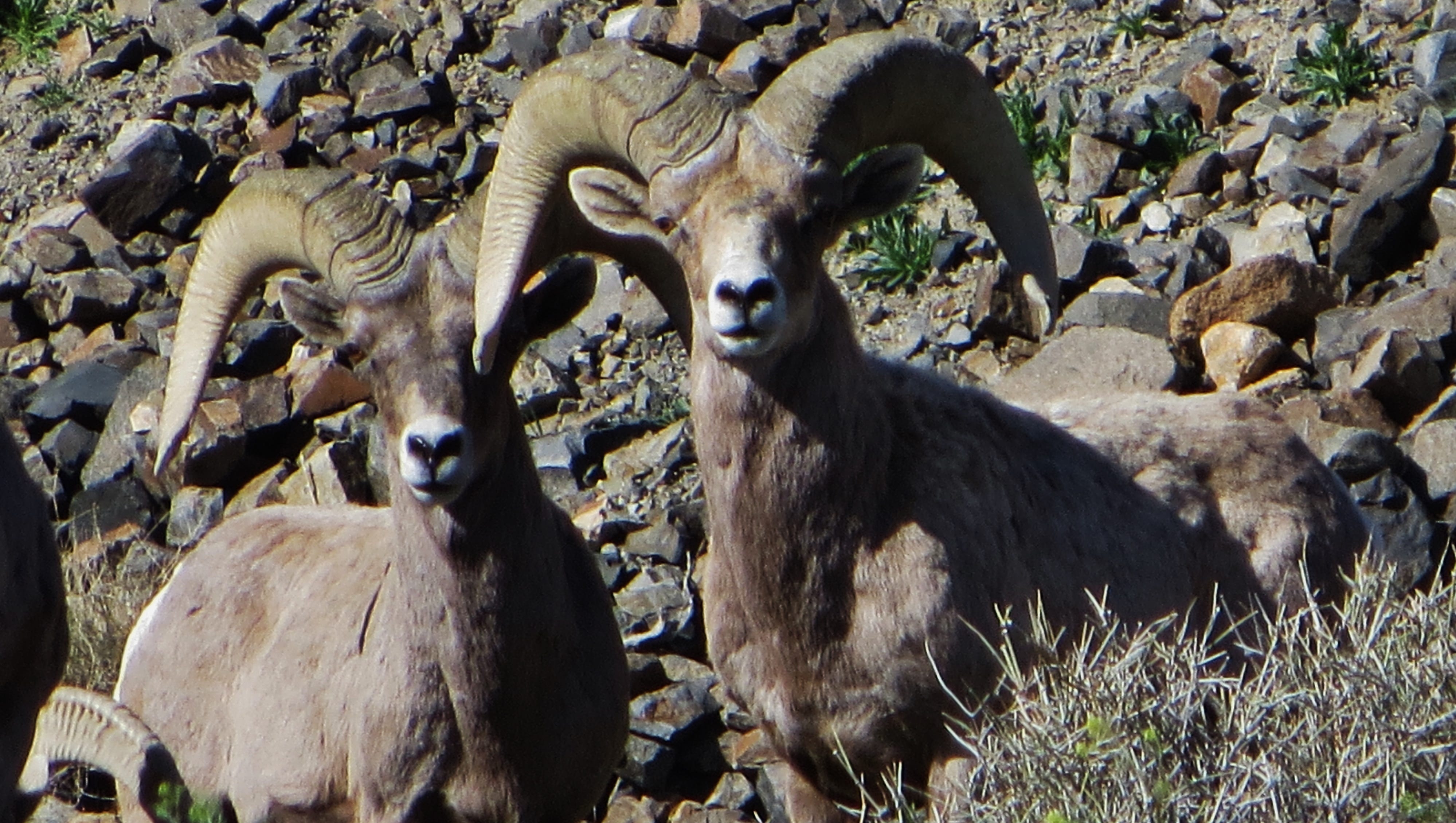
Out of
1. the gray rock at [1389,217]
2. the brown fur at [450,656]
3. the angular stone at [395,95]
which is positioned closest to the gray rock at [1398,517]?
the gray rock at [1389,217]

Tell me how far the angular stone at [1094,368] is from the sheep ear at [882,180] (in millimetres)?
2908

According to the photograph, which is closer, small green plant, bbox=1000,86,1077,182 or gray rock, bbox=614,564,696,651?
gray rock, bbox=614,564,696,651

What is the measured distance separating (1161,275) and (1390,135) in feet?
5.66

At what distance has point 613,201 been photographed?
6426mm

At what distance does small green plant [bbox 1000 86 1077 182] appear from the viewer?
1127 centimetres

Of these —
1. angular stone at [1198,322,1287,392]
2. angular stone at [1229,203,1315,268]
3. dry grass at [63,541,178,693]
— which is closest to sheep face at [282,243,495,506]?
dry grass at [63,541,178,693]

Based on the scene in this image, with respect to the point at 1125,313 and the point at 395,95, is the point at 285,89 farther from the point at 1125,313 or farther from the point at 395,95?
the point at 1125,313

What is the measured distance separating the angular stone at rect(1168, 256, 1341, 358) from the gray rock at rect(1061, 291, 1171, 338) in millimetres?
69

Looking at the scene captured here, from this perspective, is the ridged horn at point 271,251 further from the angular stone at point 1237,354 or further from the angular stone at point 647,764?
the angular stone at point 1237,354

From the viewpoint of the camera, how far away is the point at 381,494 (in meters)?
9.95

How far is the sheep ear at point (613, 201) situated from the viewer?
6383mm

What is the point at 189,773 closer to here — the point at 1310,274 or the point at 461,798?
the point at 461,798

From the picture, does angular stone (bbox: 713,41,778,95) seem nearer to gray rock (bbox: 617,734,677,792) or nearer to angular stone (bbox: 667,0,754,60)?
angular stone (bbox: 667,0,754,60)

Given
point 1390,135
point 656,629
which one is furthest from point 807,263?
point 1390,135
